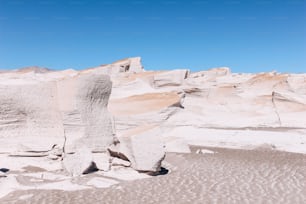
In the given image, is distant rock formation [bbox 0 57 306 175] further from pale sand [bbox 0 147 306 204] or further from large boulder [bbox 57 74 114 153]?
pale sand [bbox 0 147 306 204]

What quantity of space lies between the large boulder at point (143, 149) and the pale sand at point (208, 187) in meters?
0.38

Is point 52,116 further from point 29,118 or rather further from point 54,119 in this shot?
point 29,118

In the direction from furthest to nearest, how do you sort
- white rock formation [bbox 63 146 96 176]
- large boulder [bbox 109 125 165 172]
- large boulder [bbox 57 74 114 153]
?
large boulder [bbox 57 74 114 153], large boulder [bbox 109 125 165 172], white rock formation [bbox 63 146 96 176]

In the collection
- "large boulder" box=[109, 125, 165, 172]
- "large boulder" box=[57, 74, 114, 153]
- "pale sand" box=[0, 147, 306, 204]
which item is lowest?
"pale sand" box=[0, 147, 306, 204]

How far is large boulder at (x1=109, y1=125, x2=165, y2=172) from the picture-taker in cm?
768

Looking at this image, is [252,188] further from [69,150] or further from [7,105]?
[7,105]

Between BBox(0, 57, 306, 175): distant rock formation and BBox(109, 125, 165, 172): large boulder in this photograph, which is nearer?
BBox(109, 125, 165, 172): large boulder

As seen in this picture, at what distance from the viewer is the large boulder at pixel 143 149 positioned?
25.2ft

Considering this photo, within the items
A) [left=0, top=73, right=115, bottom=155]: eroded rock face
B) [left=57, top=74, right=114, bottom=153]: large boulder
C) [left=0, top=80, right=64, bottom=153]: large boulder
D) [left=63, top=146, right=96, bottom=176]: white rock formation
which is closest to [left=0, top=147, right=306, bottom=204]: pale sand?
[left=63, top=146, right=96, bottom=176]: white rock formation

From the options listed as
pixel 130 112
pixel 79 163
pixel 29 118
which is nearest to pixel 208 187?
pixel 79 163

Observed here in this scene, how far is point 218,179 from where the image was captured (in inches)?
285

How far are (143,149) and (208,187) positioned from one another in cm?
180

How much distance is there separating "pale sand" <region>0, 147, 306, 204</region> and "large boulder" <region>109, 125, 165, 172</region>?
0.38 meters

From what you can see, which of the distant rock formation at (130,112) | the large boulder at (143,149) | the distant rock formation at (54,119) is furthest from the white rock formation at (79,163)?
the large boulder at (143,149)
